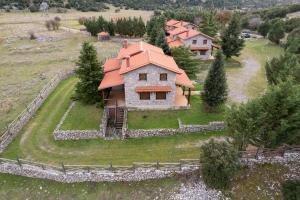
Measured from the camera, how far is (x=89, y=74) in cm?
3359

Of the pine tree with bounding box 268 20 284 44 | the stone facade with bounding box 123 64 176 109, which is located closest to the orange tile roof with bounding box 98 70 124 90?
the stone facade with bounding box 123 64 176 109

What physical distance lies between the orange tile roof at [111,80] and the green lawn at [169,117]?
4.26 metres

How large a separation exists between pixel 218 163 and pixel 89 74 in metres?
20.8

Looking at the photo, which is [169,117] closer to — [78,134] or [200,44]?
[78,134]

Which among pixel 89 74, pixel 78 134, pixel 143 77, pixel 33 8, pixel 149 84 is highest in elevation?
pixel 33 8

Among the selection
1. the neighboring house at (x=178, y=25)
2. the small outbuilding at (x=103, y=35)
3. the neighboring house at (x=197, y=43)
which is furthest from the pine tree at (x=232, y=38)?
the small outbuilding at (x=103, y=35)

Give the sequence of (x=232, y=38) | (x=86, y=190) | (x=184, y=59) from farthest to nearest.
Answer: (x=232, y=38) < (x=184, y=59) < (x=86, y=190)

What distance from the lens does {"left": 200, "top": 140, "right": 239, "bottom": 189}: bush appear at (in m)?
20.1

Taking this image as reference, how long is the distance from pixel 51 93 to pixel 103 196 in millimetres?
23548

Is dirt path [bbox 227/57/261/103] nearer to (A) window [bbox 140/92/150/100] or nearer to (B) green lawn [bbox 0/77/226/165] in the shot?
(B) green lawn [bbox 0/77/226/165]

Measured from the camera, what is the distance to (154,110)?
1299 inches

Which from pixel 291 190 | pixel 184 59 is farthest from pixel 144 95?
pixel 291 190

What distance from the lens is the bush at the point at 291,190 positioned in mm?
20509

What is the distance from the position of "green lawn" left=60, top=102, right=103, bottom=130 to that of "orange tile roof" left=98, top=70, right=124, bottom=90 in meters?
3.59
